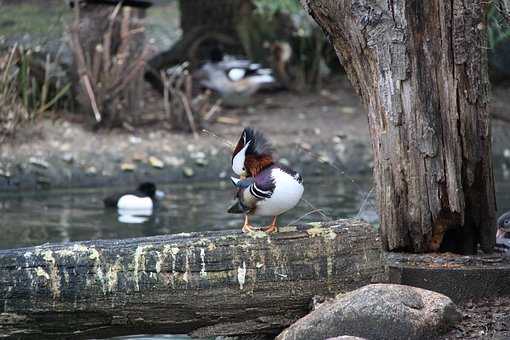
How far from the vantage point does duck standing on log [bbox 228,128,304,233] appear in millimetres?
6480

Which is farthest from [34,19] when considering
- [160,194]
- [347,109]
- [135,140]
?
[347,109]

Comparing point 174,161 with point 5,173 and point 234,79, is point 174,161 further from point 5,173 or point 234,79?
point 234,79

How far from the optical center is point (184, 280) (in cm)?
624

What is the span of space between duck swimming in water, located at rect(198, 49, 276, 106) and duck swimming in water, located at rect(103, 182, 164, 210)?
4.67 m

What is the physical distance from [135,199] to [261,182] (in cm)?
615

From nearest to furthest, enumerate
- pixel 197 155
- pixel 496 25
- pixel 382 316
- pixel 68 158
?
pixel 382 316 < pixel 496 25 < pixel 68 158 < pixel 197 155

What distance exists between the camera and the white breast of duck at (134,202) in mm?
12375

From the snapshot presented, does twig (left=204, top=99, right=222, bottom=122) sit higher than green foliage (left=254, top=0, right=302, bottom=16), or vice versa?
green foliage (left=254, top=0, right=302, bottom=16)

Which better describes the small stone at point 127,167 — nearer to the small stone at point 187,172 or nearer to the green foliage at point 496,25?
the small stone at point 187,172

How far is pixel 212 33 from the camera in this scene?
18453 millimetres

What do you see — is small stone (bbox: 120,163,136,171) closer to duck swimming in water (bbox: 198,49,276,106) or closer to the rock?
duck swimming in water (bbox: 198,49,276,106)

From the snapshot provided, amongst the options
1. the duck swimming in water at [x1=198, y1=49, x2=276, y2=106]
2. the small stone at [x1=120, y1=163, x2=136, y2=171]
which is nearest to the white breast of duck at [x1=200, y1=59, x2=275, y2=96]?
the duck swimming in water at [x1=198, y1=49, x2=276, y2=106]

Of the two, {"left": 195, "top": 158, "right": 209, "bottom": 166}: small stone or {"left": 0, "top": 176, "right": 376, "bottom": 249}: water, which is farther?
{"left": 195, "top": 158, "right": 209, "bottom": 166}: small stone

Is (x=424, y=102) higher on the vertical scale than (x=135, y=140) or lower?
lower
